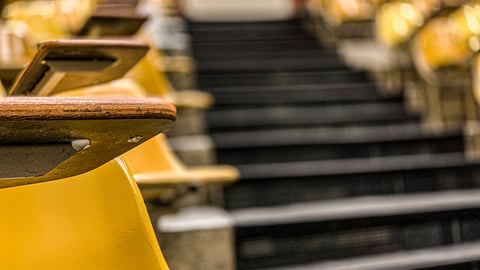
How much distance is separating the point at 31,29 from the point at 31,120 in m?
1.96

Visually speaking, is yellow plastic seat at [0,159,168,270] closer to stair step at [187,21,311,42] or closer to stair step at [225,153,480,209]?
stair step at [225,153,480,209]

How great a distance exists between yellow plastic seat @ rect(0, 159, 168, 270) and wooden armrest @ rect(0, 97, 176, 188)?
Result: 5cm

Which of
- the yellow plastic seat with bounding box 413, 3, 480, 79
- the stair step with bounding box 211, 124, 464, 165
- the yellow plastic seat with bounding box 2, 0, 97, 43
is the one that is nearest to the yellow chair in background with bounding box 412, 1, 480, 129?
the yellow plastic seat with bounding box 413, 3, 480, 79

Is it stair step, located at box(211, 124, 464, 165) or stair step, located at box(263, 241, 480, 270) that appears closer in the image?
stair step, located at box(263, 241, 480, 270)

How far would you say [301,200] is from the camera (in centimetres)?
172

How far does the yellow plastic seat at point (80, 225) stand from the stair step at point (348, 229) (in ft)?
2.43

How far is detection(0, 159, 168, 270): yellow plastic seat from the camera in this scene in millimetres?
567

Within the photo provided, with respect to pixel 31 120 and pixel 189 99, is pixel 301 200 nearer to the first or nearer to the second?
pixel 189 99

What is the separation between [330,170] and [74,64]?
43.6 inches

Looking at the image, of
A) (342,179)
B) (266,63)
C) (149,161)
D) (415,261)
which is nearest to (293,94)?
(266,63)

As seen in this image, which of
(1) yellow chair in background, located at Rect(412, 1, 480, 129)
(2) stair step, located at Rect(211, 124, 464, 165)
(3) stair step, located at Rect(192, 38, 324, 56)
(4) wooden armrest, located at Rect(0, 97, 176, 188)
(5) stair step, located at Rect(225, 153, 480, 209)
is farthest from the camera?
(3) stair step, located at Rect(192, 38, 324, 56)

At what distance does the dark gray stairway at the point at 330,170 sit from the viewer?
141 centimetres

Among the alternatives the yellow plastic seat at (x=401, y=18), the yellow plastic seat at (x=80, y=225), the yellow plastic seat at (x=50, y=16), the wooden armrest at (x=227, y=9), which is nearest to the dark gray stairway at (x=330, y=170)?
the yellow plastic seat at (x=401, y=18)

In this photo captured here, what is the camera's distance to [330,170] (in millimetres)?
1788
